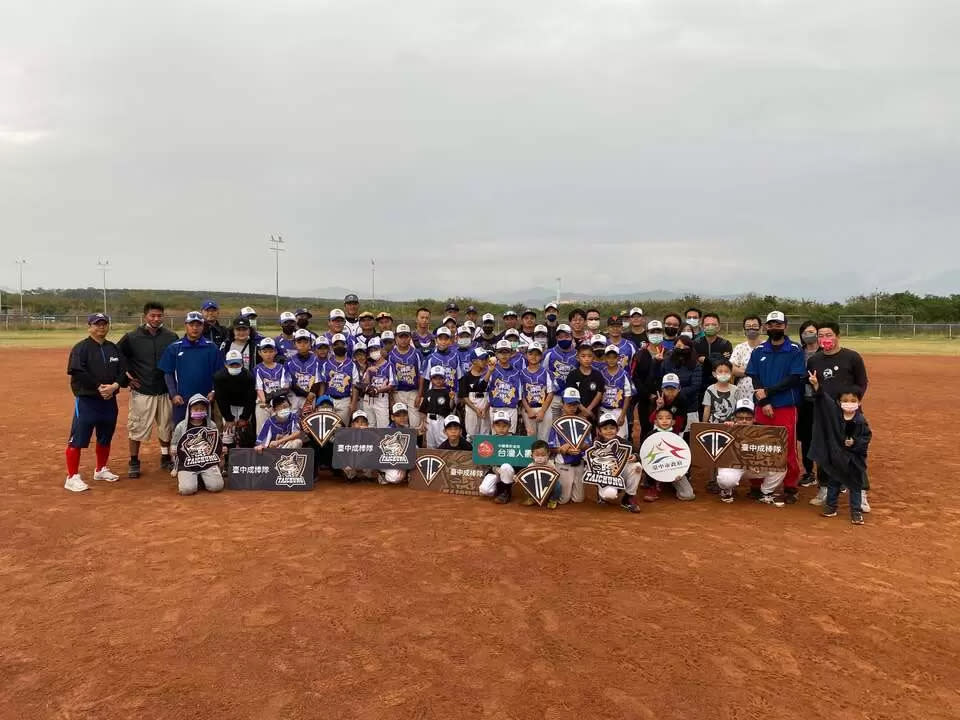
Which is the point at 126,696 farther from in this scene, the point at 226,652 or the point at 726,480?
the point at 726,480

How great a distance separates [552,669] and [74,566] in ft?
14.0

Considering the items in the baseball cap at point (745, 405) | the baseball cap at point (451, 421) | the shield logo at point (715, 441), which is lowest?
the shield logo at point (715, 441)

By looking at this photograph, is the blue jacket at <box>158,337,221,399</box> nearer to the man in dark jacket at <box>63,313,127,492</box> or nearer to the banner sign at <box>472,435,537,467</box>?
the man in dark jacket at <box>63,313,127,492</box>

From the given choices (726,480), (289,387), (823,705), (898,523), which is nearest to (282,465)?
(289,387)

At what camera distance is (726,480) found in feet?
23.0

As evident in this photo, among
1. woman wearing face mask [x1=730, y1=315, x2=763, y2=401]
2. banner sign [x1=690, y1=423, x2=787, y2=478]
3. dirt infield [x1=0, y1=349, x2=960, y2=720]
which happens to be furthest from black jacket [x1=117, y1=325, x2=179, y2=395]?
woman wearing face mask [x1=730, y1=315, x2=763, y2=401]

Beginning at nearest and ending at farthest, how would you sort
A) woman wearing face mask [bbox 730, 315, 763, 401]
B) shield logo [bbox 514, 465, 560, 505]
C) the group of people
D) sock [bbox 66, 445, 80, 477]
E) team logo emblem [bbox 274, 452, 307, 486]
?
shield logo [bbox 514, 465, 560, 505] < the group of people < sock [bbox 66, 445, 80, 477] < team logo emblem [bbox 274, 452, 307, 486] < woman wearing face mask [bbox 730, 315, 763, 401]

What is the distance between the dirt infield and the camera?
3.33m

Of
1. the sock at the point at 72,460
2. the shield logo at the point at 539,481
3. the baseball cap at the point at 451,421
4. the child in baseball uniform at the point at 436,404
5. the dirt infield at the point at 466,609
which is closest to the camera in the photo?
the dirt infield at the point at 466,609

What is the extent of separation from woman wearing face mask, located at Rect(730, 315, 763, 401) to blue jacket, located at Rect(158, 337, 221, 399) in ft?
23.3

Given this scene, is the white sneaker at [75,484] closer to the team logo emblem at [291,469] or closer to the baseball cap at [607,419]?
the team logo emblem at [291,469]

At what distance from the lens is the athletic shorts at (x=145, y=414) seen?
792 cm

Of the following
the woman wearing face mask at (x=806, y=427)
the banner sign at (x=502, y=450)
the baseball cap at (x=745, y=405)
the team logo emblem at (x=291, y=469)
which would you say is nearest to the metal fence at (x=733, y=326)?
the team logo emblem at (x=291, y=469)

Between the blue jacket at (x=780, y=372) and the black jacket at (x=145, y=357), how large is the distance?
7.98 meters
